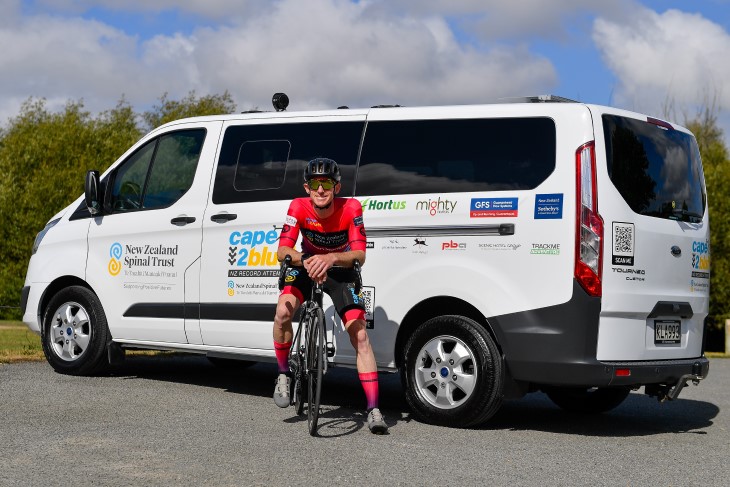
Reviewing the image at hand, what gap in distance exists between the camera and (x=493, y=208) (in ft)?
23.8

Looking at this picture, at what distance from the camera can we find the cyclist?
6.97 metres

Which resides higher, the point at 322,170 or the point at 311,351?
the point at 322,170

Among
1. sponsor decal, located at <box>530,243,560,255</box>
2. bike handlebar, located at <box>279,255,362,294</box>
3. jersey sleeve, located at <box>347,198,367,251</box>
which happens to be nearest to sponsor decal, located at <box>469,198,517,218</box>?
sponsor decal, located at <box>530,243,560,255</box>

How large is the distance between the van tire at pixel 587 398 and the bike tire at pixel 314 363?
2290 mm

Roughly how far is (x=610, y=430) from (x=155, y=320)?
393 centimetres

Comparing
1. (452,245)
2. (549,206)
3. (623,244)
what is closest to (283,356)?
(452,245)

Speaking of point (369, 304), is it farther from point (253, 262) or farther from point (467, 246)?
point (253, 262)

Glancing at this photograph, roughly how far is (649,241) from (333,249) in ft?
7.11

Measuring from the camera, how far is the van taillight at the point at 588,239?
6.87 m

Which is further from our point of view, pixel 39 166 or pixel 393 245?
pixel 39 166

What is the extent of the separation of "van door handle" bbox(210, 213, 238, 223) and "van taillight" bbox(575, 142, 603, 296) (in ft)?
9.67

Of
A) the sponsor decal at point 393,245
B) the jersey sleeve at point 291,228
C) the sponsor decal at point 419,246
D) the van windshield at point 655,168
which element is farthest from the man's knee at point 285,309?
the van windshield at point 655,168

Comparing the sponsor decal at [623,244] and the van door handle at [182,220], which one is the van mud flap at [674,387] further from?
the van door handle at [182,220]

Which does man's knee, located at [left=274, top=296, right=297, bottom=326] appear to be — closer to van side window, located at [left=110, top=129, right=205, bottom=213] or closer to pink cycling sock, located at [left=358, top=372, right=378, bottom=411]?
pink cycling sock, located at [left=358, top=372, right=378, bottom=411]
